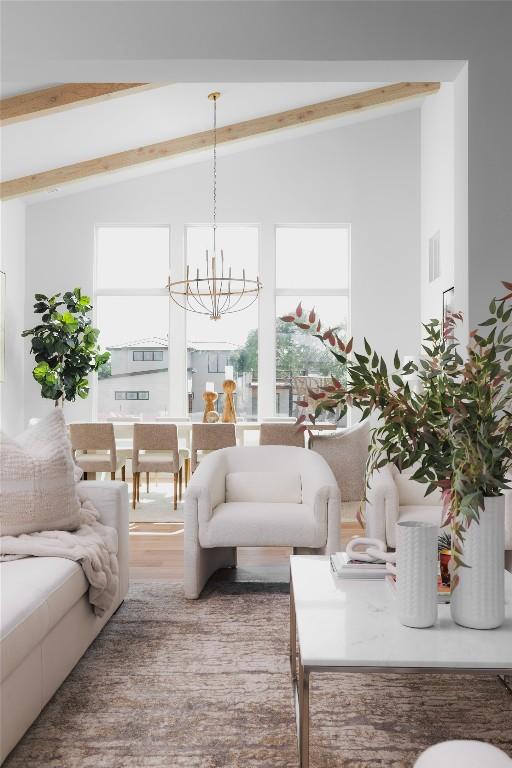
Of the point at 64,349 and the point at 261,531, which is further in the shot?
the point at 64,349

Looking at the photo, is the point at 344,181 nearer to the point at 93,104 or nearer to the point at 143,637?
the point at 93,104

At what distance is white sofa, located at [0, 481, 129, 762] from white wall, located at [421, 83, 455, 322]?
4750 millimetres

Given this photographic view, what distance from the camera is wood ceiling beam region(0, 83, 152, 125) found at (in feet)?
Result: 17.5

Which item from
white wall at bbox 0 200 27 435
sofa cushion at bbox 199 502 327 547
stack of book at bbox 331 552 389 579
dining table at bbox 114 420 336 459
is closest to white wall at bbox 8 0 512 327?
sofa cushion at bbox 199 502 327 547

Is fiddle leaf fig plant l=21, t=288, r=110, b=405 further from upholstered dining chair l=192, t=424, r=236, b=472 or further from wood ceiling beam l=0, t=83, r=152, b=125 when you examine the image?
wood ceiling beam l=0, t=83, r=152, b=125

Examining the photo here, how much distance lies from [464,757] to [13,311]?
7101mm

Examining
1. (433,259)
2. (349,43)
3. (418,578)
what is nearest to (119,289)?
(433,259)

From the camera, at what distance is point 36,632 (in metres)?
2.01

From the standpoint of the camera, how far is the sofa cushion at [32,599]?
6.09 ft

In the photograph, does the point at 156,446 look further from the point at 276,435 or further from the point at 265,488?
the point at 265,488

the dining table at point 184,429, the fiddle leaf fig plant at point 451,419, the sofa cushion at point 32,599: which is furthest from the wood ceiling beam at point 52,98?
the fiddle leaf fig plant at point 451,419

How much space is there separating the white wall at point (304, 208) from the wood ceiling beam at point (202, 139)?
711mm

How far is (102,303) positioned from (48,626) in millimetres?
6274

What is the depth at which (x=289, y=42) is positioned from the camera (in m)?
3.39
